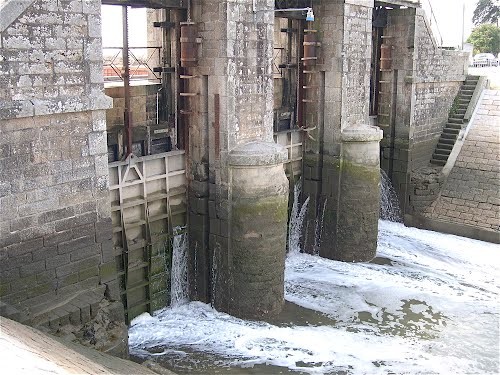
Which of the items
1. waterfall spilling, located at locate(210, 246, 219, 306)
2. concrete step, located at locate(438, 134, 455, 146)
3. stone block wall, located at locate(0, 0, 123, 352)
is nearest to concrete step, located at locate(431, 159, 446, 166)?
concrete step, located at locate(438, 134, 455, 146)

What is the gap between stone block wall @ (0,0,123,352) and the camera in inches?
283

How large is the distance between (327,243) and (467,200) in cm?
466

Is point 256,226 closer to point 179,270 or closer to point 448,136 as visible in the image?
point 179,270

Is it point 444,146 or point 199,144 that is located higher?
point 199,144

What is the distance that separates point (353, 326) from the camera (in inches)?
408

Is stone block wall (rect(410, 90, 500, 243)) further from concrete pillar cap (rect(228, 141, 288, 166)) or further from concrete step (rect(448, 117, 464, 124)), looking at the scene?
concrete pillar cap (rect(228, 141, 288, 166))

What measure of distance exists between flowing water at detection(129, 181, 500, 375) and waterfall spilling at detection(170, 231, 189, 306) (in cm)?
17

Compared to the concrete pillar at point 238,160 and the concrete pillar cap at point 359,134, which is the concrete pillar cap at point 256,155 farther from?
the concrete pillar cap at point 359,134

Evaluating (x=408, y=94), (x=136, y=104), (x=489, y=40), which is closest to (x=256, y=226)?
(x=136, y=104)

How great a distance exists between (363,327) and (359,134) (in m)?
4.53

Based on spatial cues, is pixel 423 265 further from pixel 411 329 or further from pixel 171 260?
pixel 171 260

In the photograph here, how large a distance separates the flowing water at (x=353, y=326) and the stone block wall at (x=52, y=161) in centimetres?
207

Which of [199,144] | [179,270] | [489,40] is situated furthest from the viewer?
[489,40]

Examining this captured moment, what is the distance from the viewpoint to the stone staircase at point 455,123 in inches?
689
